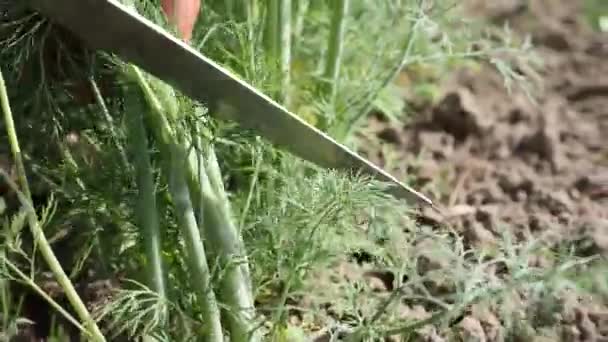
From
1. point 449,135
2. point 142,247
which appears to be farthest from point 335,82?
point 142,247

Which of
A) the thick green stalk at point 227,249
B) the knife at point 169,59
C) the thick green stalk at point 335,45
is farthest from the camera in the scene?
the thick green stalk at point 335,45

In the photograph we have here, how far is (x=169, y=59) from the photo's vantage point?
Answer: 92cm

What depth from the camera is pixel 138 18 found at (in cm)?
90

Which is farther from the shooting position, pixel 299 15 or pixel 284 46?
pixel 299 15

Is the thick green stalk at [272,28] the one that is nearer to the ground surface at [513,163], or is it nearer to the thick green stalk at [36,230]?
the ground surface at [513,163]

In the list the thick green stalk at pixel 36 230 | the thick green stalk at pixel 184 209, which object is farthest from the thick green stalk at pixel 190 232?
the thick green stalk at pixel 36 230

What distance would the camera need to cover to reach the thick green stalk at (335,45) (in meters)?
1.27

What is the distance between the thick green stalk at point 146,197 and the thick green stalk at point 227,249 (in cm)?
5

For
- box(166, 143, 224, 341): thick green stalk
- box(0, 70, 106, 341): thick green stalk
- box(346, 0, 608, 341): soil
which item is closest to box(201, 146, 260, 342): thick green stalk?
box(166, 143, 224, 341): thick green stalk

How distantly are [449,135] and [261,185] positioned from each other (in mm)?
384

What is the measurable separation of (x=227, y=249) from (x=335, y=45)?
1.24ft

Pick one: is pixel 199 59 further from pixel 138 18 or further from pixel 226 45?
pixel 226 45

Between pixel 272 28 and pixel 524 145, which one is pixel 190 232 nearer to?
pixel 272 28

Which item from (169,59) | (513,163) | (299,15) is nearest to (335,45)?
(299,15)
